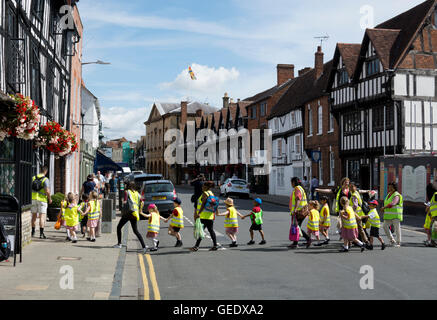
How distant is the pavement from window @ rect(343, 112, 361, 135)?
1747cm

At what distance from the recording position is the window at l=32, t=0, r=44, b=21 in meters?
16.1

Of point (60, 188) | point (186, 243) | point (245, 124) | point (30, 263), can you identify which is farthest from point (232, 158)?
point (30, 263)

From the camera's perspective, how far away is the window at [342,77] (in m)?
32.1

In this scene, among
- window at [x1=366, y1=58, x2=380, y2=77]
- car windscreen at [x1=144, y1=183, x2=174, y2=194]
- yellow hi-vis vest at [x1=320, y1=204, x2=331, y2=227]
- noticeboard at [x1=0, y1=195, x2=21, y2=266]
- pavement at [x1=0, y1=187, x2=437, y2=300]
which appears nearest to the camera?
pavement at [x1=0, y1=187, x2=437, y2=300]

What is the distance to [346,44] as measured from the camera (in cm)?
3341

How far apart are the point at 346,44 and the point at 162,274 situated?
26.9m

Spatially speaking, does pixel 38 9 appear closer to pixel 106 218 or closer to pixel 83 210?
pixel 83 210

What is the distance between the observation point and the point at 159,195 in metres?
22.4

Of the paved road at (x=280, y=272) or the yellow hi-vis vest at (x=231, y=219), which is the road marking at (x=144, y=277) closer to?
the paved road at (x=280, y=272)

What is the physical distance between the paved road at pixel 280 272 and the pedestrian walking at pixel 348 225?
324 mm

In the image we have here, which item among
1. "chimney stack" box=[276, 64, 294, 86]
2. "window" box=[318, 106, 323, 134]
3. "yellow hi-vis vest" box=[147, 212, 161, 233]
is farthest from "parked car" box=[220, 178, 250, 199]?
"yellow hi-vis vest" box=[147, 212, 161, 233]

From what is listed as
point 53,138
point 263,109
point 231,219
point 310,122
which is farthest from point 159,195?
point 263,109

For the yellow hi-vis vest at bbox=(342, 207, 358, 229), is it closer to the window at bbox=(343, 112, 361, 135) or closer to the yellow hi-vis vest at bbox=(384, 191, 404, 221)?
the yellow hi-vis vest at bbox=(384, 191, 404, 221)

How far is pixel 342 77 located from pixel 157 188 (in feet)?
50.7
